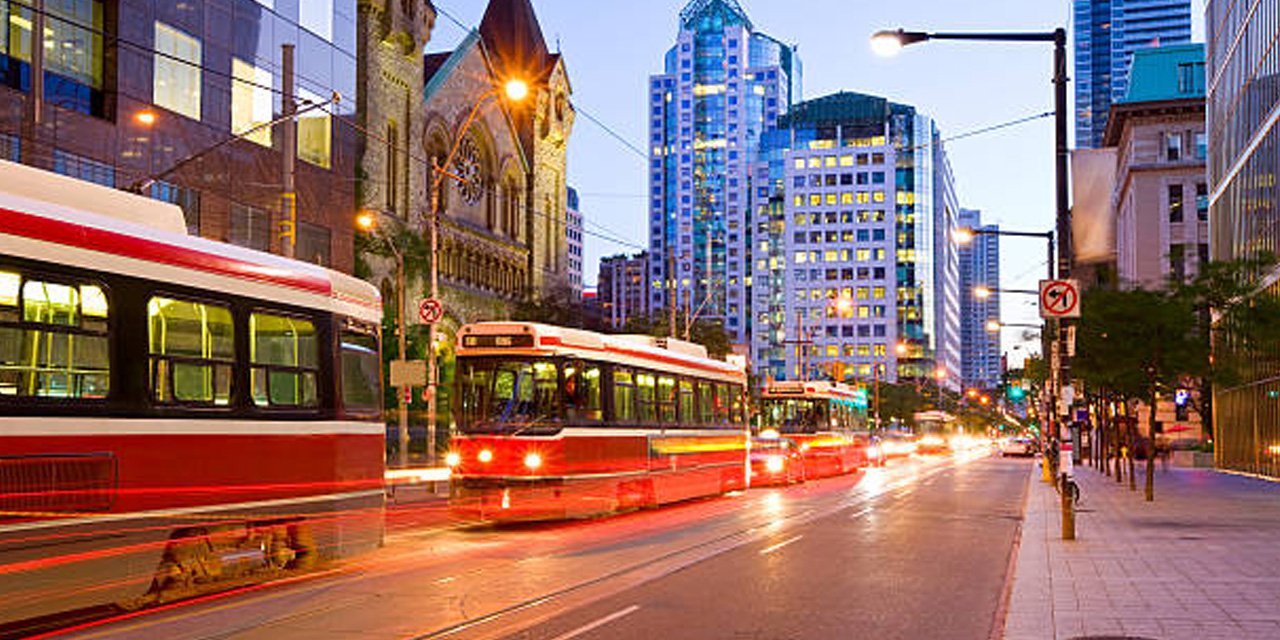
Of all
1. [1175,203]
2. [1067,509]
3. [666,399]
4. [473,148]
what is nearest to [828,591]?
[1067,509]

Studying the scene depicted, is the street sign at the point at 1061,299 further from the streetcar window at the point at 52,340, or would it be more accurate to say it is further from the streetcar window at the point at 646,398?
the streetcar window at the point at 52,340

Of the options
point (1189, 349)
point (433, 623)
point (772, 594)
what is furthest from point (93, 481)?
point (1189, 349)

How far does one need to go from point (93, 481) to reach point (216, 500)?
5.89 ft

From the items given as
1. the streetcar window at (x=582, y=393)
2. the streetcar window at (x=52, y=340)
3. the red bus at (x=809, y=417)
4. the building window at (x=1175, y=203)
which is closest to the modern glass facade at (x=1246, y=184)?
the red bus at (x=809, y=417)

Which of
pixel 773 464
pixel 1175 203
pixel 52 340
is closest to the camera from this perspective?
pixel 52 340

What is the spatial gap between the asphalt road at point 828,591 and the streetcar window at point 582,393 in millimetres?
3944

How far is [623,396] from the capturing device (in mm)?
24562

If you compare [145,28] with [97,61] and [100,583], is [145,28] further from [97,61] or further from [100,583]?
[100,583]

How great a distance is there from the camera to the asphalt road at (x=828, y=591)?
11.9 metres

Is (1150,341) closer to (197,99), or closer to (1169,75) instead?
(197,99)

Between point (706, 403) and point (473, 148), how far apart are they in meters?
58.4

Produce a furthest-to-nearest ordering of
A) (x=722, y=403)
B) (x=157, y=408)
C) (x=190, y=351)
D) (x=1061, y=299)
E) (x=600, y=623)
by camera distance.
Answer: (x=722, y=403) → (x=1061, y=299) → (x=190, y=351) → (x=157, y=408) → (x=600, y=623)

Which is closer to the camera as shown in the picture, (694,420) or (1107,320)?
(694,420)

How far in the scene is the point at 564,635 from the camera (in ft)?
37.0
